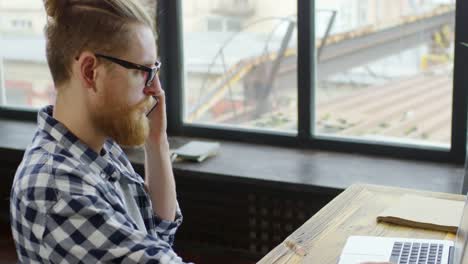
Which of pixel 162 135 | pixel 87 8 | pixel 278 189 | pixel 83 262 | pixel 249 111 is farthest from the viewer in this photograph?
pixel 249 111

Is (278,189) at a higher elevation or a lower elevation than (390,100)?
lower

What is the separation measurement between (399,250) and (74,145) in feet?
2.47

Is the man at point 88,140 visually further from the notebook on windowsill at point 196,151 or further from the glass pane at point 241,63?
the glass pane at point 241,63

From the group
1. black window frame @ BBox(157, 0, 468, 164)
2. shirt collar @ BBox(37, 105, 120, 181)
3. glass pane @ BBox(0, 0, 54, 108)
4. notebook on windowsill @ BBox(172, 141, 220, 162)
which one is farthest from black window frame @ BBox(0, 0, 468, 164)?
shirt collar @ BBox(37, 105, 120, 181)

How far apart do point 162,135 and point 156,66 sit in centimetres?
36

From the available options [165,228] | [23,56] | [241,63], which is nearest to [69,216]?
[165,228]

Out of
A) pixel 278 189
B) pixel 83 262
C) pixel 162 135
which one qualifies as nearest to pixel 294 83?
pixel 278 189

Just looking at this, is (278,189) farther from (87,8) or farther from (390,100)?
(87,8)

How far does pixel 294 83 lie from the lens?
10.7 ft

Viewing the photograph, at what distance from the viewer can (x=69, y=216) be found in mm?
1337

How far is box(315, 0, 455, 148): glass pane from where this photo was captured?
2.98 metres

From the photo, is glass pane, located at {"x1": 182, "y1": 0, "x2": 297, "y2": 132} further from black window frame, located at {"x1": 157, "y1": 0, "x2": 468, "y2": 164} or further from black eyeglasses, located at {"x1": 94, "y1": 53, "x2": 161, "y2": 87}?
black eyeglasses, located at {"x1": 94, "y1": 53, "x2": 161, "y2": 87}

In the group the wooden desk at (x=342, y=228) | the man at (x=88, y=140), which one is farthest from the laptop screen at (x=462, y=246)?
the man at (x=88, y=140)

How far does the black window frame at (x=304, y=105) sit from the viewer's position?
9.55ft
